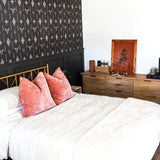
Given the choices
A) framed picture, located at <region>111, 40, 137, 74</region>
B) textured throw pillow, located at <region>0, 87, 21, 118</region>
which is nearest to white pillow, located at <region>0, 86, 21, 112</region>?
textured throw pillow, located at <region>0, 87, 21, 118</region>

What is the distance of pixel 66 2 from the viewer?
433 centimetres

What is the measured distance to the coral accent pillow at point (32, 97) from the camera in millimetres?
2628

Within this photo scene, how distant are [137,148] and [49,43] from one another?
8.70 feet

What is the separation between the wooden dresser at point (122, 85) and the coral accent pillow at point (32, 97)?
6.53 feet

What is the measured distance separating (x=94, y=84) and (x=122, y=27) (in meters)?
1.37

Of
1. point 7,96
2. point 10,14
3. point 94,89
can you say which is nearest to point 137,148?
point 7,96

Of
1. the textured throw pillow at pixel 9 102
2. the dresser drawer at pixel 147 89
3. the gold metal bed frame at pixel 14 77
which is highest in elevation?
the gold metal bed frame at pixel 14 77

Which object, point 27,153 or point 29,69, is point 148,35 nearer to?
point 29,69

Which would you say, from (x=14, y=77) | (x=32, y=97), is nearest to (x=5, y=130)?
(x=32, y=97)

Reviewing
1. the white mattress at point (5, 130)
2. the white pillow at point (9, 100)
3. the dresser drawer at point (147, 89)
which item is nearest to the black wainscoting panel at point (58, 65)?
the white pillow at point (9, 100)

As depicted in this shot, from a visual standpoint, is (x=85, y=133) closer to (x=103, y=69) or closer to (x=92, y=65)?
(x=103, y=69)

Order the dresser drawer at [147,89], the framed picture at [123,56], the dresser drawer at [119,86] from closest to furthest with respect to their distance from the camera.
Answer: the dresser drawer at [147,89] < the dresser drawer at [119,86] < the framed picture at [123,56]

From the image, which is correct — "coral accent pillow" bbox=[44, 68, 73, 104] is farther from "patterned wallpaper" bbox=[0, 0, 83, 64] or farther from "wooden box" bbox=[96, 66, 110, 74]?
"wooden box" bbox=[96, 66, 110, 74]

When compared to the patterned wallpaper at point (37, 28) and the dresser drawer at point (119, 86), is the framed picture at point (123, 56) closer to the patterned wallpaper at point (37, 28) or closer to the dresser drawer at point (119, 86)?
the dresser drawer at point (119, 86)
